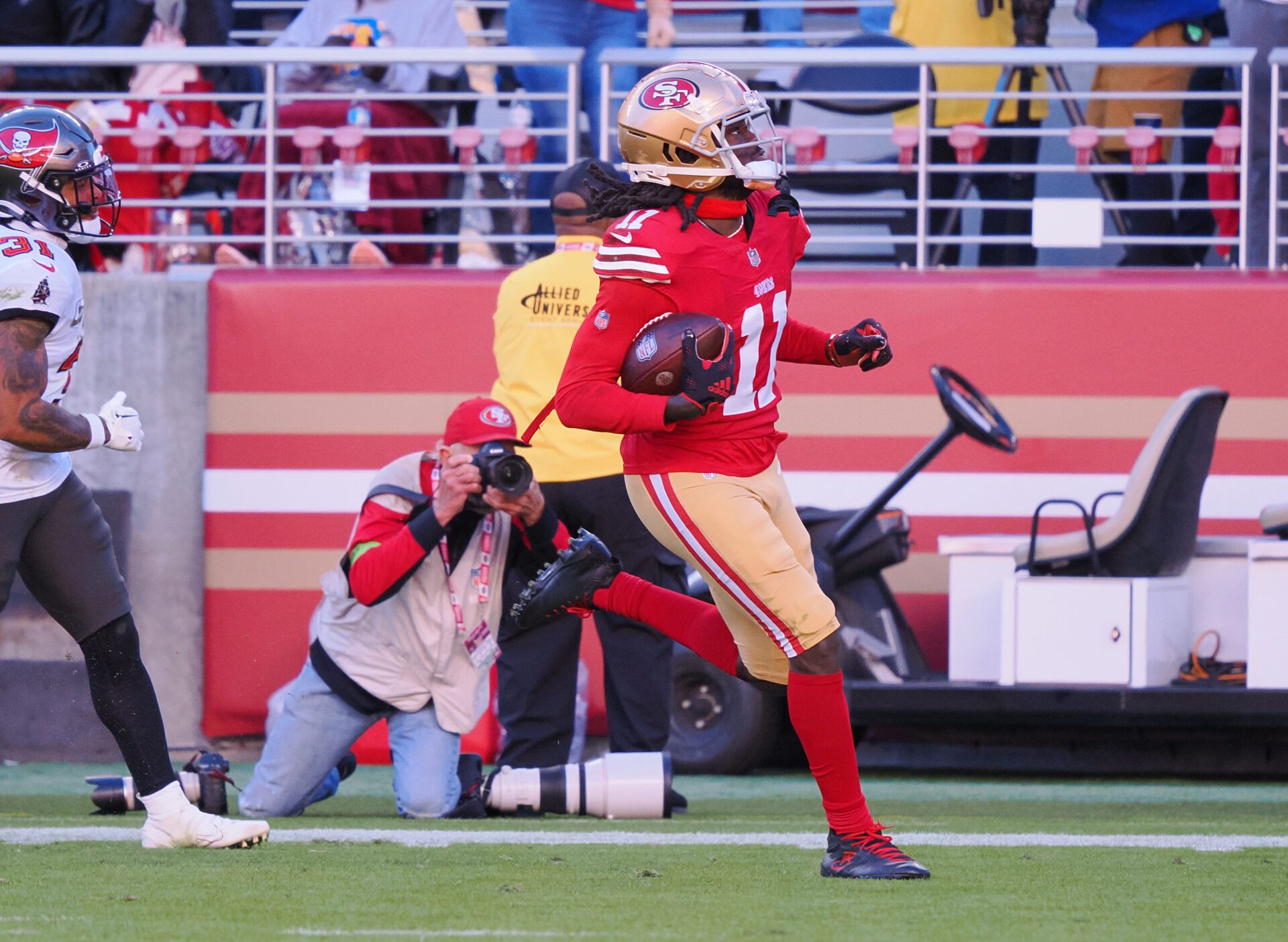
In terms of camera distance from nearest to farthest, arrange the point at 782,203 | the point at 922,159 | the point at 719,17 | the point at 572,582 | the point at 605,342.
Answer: the point at 605,342 → the point at 782,203 → the point at 572,582 → the point at 922,159 → the point at 719,17

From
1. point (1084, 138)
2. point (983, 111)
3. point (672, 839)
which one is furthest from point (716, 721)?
point (983, 111)

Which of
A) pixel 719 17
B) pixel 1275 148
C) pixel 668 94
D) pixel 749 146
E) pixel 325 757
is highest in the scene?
pixel 719 17

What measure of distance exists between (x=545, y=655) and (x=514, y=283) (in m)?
1.23

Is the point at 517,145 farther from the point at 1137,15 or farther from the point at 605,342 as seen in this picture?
the point at 605,342

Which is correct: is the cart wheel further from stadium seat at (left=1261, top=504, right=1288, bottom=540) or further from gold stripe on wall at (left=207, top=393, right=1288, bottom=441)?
stadium seat at (left=1261, top=504, right=1288, bottom=540)

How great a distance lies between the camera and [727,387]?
391 centimetres

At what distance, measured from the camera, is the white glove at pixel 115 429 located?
4.32m

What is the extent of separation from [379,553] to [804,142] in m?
3.40

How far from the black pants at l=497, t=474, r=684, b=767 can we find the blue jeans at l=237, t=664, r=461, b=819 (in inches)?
10.1

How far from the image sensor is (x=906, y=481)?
23.0ft

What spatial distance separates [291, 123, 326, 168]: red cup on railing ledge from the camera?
8172mm

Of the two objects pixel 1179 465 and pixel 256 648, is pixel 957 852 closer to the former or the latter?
pixel 1179 465

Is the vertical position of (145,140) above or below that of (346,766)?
above

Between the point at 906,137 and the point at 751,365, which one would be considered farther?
the point at 906,137
